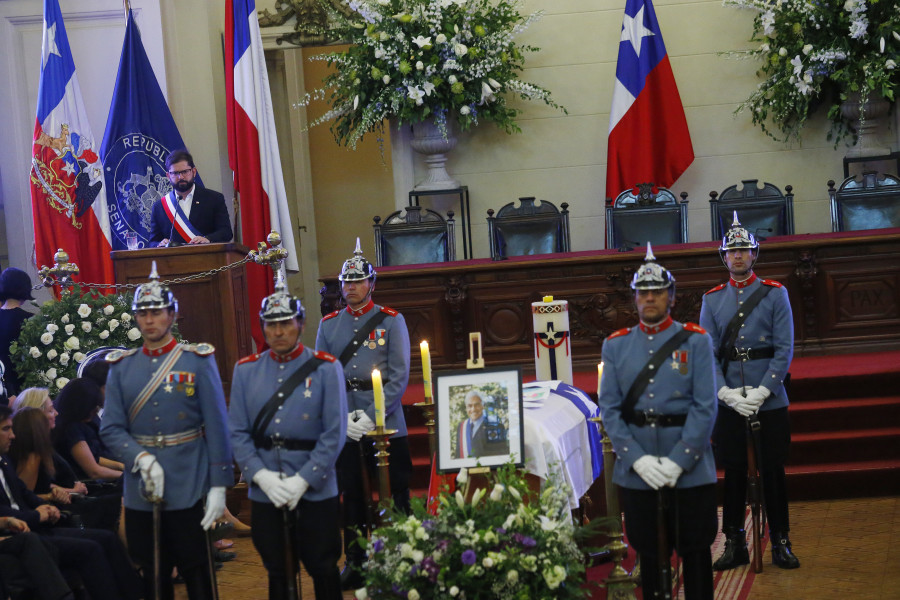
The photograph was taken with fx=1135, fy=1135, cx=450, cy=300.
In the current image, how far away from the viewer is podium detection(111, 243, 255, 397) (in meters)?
7.22

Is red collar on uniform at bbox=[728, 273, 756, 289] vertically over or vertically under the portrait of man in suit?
over

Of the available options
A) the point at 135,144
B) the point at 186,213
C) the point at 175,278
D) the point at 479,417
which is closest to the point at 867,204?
the point at 186,213

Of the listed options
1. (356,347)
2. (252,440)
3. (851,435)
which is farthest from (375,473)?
(851,435)

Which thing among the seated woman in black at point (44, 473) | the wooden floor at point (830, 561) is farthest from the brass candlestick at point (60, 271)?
the seated woman in black at point (44, 473)

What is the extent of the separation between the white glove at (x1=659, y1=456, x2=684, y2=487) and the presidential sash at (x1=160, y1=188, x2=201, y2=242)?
4.56 m

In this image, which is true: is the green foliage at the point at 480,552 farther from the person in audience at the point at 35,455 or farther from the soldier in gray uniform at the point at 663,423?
the person in audience at the point at 35,455

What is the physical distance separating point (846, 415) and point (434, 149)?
455cm

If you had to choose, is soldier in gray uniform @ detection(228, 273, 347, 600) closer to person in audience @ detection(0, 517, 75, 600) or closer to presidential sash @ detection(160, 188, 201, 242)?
person in audience @ detection(0, 517, 75, 600)

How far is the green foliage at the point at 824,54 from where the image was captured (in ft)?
29.9

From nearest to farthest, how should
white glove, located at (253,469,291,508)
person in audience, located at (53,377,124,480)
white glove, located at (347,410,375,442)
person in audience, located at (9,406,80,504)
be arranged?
white glove, located at (253,469,291,508)
person in audience, located at (9,406,80,504)
white glove, located at (347,410,375,442)
person in audience, located at (53,377,124,480)

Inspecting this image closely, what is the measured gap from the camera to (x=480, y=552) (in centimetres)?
406

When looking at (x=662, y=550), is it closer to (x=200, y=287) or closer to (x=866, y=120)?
(x=200, y=287)

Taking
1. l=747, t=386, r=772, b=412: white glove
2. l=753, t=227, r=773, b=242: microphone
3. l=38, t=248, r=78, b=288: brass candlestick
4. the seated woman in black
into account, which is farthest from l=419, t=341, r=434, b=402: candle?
l=753, t=227, r=773, b=242: microphone

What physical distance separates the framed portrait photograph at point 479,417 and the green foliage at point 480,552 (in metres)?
0.27
